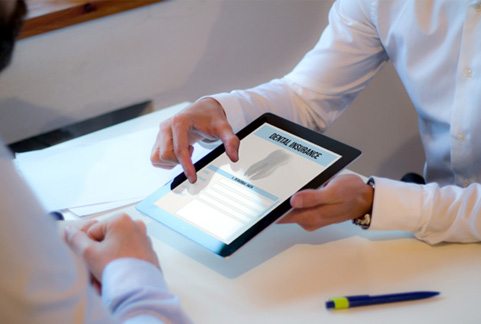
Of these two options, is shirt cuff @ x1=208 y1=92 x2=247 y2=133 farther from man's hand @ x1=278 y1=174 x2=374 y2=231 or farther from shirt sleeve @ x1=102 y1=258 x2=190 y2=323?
shirt sleeve @ x1=102 y1=258 x2=190 y2=323

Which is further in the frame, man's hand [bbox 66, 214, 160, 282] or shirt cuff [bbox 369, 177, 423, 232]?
shirt cuff [bbox 369, 177, 423, 232]

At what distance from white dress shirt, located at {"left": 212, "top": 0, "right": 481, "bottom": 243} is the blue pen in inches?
5.1

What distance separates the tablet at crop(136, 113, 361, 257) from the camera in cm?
97

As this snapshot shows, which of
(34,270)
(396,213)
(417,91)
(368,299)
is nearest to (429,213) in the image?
(396,213)

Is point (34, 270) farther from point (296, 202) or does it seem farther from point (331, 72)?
point (331, 72)

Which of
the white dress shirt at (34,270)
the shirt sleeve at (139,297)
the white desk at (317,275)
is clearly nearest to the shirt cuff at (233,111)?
the white desk at (317,275)

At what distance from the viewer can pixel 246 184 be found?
103 cm

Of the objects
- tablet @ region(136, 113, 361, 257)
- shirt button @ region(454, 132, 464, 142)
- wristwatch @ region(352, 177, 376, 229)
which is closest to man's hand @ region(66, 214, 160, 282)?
tablet @ region(136, 113, 361, 257)

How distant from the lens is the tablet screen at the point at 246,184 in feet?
3.22

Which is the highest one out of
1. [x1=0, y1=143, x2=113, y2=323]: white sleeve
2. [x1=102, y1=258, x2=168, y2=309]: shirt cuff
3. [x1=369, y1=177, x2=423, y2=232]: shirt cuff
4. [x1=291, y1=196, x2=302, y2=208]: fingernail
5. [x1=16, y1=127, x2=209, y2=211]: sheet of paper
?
[x1=0, y1=143, x2=113, y2=323]: white sleeve

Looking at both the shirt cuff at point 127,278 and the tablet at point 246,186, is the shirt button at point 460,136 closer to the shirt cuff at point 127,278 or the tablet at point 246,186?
the tablet at point 246,186

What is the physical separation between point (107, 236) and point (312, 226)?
0.30 metres

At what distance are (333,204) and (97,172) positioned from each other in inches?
16.3

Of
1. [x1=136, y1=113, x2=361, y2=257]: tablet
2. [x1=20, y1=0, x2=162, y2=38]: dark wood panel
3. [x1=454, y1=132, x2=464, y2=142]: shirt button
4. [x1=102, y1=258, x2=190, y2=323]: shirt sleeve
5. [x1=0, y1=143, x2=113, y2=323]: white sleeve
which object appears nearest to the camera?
[x1=0, y1=143, x2=113, y2=323]: white sleeve
